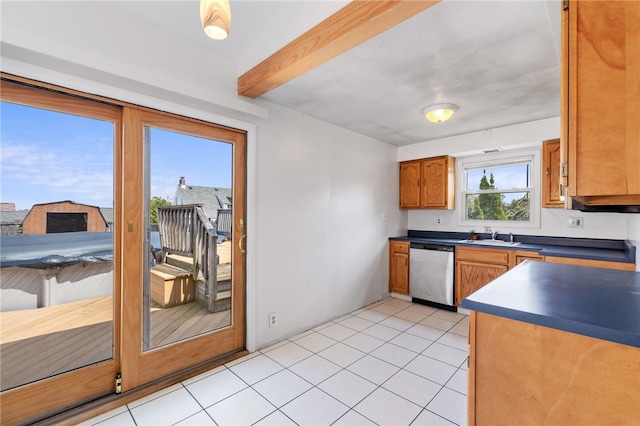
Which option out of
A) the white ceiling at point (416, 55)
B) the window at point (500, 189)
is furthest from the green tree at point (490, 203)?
the white ceiling at point (416, 55)

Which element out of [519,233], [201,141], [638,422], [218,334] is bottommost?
[218,334]

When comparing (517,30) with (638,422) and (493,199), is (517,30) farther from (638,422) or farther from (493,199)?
(493,199)

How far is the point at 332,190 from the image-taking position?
3484 mm

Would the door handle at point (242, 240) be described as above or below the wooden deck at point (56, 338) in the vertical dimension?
above

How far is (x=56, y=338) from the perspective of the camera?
1.83 m

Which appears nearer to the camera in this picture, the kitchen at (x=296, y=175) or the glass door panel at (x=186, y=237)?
the kitchen at (x=296, y=175)

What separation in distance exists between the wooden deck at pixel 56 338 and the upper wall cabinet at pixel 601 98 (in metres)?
2.66

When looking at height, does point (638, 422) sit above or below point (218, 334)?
above

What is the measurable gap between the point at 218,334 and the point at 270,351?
513 mm

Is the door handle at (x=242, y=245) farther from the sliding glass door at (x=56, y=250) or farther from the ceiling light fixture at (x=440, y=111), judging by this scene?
the ceiling light fixture at (x=440, y=111)

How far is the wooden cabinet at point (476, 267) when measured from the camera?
338 cm

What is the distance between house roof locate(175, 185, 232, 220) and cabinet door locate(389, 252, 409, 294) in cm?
273

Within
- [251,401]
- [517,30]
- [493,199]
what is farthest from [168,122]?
[493,199]

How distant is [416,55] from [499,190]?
9.27 feet
